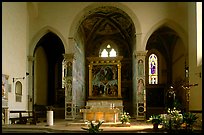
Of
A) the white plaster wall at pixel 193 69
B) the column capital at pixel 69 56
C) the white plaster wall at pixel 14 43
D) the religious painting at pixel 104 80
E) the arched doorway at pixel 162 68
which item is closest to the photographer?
the white plaster wall at pixel 193 69

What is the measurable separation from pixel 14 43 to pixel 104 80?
26.1ft

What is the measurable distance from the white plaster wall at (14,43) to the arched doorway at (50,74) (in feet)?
21.2

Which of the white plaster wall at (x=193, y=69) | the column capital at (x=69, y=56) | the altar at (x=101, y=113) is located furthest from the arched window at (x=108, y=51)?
the white plaster wall at (x=193, y=69)

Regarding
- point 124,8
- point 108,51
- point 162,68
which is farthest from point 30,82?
point 162,68

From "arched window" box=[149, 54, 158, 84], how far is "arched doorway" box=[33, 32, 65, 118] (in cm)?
733

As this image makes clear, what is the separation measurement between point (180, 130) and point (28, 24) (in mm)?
13523

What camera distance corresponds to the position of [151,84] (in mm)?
26656

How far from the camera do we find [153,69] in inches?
1066

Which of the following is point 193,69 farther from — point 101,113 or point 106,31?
point 106,31

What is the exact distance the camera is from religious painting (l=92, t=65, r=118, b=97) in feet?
75.9

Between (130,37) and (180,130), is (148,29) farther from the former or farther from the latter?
(180,130)

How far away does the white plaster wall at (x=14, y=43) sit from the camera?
16.3 metres

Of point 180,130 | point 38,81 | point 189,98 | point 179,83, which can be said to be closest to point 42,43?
point 38,81

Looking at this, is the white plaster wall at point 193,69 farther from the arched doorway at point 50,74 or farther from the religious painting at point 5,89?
the arched doorway at point 50,74
